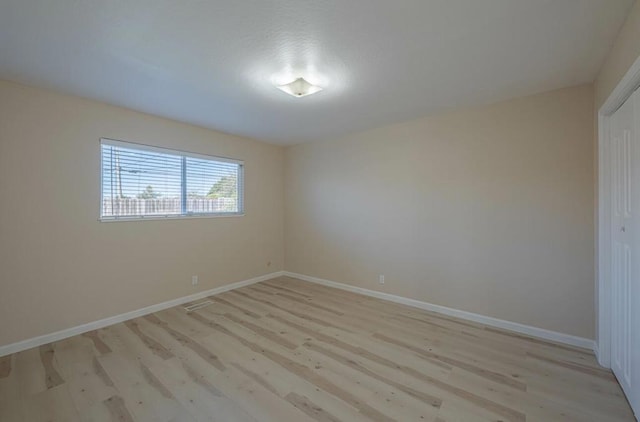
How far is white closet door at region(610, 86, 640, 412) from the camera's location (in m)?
1.69

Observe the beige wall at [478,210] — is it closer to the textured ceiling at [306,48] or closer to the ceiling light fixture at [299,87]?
the textured ceiling at [306,48]

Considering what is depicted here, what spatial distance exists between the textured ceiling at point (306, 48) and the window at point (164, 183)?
630 mm

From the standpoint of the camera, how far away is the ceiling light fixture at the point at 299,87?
238 cm

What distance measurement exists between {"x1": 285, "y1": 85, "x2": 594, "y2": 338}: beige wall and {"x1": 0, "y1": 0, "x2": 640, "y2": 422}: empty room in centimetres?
2

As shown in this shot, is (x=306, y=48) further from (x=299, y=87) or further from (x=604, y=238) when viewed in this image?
(x=604, y=238)

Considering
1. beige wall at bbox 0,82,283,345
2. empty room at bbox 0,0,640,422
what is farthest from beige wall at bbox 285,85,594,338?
beige wall at bbox 0,82,283,345

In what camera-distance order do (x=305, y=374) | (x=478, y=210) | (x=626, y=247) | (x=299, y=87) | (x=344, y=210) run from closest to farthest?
1. (x=626, y=247)
2. (x=305, y=374)
3. (x=299, y=87)
4. (x=478, y=210)
5. (x=344, y=210)

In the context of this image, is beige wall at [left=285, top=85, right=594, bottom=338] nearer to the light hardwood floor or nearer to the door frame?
the door frame

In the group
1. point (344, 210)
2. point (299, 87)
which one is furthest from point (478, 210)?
point (299, 87)

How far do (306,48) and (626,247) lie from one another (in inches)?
103

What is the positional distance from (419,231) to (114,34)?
11.5 ft

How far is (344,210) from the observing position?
170 inches

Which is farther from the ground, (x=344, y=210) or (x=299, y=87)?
(x=299, y=87)

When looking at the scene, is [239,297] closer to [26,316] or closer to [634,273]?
[26,316]
